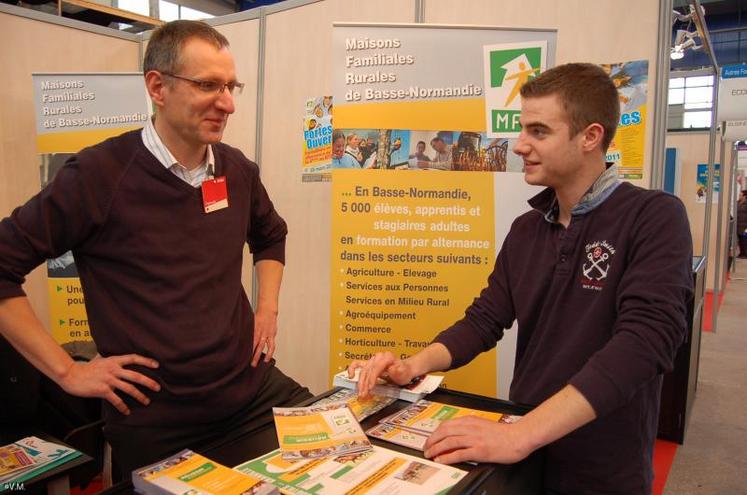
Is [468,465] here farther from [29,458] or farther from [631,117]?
[631,117]

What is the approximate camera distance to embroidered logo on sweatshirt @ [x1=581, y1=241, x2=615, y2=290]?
1.23 metres

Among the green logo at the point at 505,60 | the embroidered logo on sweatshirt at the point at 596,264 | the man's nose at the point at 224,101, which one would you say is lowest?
the embroidered logo on sweatshirt at the point at 596,264

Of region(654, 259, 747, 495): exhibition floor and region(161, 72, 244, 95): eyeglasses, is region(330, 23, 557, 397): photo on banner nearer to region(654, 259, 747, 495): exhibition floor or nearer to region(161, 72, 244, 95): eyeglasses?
→ region(161, 72, 244, 95): eyeglasses

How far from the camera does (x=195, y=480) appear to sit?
33.5 inches

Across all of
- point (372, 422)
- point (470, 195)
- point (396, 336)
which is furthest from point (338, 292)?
point (372, 422)

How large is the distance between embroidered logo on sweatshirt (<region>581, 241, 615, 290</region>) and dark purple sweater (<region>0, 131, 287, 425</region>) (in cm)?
90

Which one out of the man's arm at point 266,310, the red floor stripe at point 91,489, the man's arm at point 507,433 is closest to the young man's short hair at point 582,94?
the man's arm at point 507,433

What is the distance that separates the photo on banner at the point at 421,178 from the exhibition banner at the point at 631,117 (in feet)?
1.74

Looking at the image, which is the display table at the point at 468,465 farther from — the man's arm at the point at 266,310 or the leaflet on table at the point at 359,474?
the man's arm at the point at 266,310

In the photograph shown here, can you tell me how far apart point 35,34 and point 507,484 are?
4.37 meters

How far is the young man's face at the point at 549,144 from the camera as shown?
1319 millimetres

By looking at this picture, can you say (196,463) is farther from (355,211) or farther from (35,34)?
(35,34)

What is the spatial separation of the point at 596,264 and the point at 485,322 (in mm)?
365

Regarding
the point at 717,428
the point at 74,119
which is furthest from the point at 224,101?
the point at 717,428
